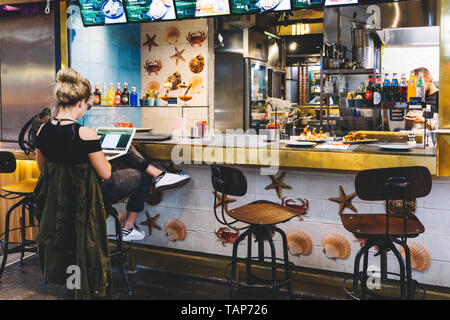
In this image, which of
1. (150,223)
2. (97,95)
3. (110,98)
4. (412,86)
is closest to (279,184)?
(150,223)

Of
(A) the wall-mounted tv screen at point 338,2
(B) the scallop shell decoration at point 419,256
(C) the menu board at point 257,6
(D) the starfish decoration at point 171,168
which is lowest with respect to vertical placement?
(B) the scallop shell decoration at point 419,256

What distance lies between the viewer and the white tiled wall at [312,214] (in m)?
3.21

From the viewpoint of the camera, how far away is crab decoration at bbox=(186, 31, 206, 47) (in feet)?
19.2

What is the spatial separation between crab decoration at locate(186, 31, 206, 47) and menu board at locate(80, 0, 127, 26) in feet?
5.73

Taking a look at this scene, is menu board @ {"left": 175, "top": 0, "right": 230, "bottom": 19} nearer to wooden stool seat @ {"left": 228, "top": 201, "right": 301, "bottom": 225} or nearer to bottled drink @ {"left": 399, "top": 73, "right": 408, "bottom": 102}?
bottled drink @ {"left": 399, "top": 73, "right": 408, "bottom": 102}

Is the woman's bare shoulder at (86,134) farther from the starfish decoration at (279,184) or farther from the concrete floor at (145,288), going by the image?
the starfish decoration at (279,184)

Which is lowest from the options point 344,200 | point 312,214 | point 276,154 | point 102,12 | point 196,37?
point 312,214

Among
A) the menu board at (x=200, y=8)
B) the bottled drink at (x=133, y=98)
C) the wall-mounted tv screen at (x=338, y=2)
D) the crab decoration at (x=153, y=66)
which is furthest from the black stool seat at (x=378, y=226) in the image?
the crab decoration at (x=153, y=66)

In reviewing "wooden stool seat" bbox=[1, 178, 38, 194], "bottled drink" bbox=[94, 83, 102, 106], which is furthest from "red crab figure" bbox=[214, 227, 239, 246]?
"bottled drink" bbox=[94, 83, 102, 106]

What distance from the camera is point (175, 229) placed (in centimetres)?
406

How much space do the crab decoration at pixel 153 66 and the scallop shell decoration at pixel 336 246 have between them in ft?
11.8

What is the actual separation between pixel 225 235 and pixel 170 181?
0.66 meters

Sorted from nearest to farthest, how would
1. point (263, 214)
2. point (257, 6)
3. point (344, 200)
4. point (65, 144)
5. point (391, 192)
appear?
1. point (391, 192)
2. point (65, 144)
3. point (263, 214)
4. point (344, 200)
5. point (257, 6)

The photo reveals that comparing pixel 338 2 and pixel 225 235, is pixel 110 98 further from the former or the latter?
pixel 338 2
